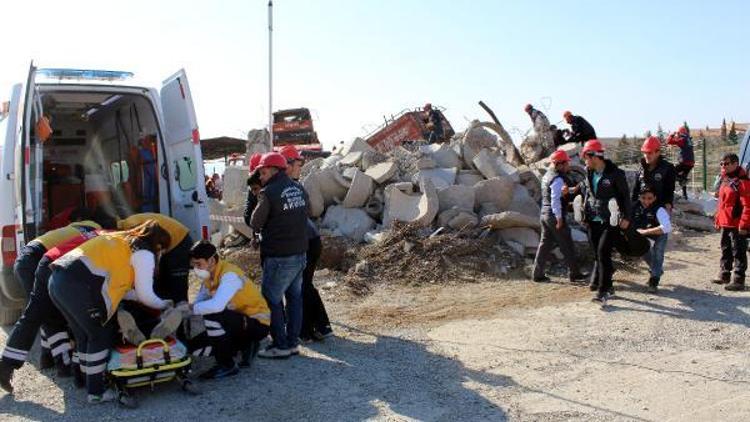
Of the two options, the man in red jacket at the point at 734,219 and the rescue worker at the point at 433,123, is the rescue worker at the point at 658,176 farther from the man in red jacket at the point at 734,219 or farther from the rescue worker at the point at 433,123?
the rescue worker at the point at 433,123

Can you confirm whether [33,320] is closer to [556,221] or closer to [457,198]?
[556,221]

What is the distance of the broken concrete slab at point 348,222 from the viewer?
9359 millimetres

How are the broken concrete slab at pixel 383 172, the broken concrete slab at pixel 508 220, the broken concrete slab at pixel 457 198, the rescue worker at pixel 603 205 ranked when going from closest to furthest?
Answer: the rescue worker at pixel 603 205 < the broken concrete slab at pixel 508 220 < the broken concrete slab at pixel 457 198 < the broken concrete slab at pixel 383 172

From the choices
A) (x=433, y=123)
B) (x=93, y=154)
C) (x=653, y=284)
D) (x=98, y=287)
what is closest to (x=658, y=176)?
(x=653, y=284)

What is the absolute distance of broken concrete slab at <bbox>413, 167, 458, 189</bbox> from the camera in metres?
9.62

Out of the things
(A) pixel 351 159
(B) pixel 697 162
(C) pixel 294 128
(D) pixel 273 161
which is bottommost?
(D) pixel 273 161

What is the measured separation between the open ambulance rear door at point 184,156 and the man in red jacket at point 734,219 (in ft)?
17.8

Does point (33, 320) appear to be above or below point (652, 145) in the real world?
below

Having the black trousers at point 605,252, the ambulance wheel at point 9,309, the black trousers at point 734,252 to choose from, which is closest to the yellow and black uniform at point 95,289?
the ambulance wheel at point 9,309

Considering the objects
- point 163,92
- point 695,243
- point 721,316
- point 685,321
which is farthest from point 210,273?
point 695,243

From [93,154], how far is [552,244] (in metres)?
5.78

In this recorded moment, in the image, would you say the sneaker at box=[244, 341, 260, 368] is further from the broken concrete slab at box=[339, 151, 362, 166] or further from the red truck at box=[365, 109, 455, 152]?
the red truck at box=[365, 109, 455, 152]

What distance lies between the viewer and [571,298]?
281 inches

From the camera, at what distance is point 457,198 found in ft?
30.6
